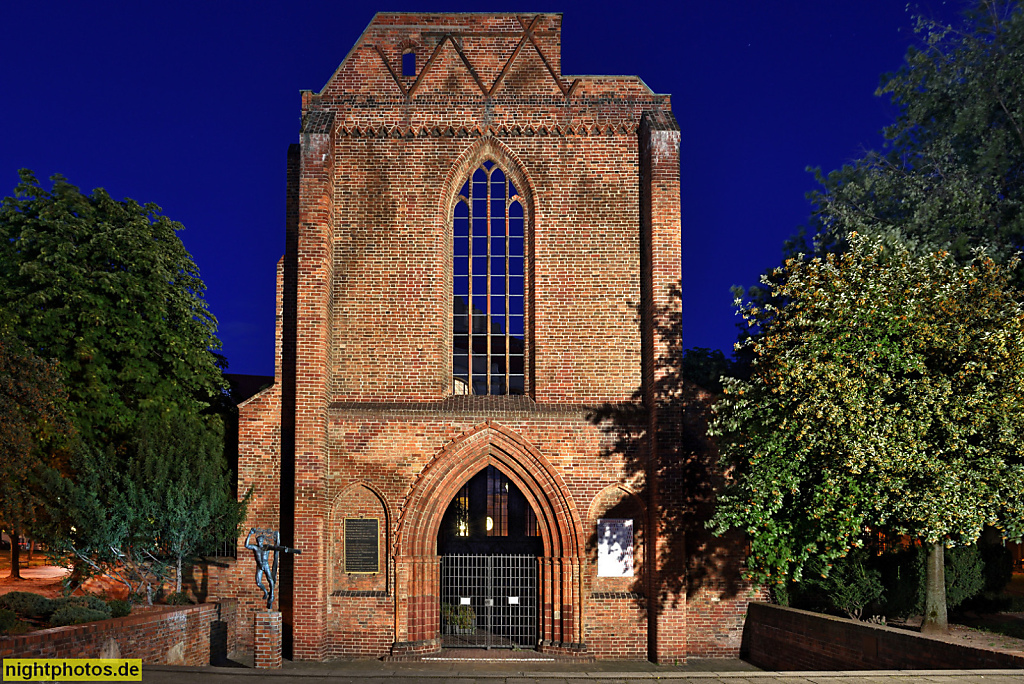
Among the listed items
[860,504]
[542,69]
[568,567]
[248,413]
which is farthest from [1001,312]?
[248,413]

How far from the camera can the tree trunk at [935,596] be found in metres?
13.0

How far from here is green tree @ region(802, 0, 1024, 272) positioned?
1689 cm

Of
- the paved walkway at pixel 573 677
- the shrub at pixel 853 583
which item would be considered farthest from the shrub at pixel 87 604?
the shrub at pixel 853 583

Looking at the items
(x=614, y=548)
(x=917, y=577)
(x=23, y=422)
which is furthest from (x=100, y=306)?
(x=917, y=577)

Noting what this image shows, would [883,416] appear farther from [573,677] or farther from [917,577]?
[573,677]

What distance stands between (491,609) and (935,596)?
811 centimetres

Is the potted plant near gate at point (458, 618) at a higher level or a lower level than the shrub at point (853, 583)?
lower

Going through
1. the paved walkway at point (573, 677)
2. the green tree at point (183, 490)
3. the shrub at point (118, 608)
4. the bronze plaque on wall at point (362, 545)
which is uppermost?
the green tree at point (183, 490)

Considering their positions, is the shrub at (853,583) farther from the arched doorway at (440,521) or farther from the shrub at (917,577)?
the arched doorway at (440,521)

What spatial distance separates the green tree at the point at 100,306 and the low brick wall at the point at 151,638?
4840 mm

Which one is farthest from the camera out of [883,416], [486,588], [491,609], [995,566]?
[486,588]

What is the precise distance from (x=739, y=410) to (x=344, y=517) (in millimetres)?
7666

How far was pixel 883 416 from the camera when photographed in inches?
466

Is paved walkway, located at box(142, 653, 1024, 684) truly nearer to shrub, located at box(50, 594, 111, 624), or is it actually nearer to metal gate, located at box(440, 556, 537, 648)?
shrub, located at box(50, 594, 111, 624)
